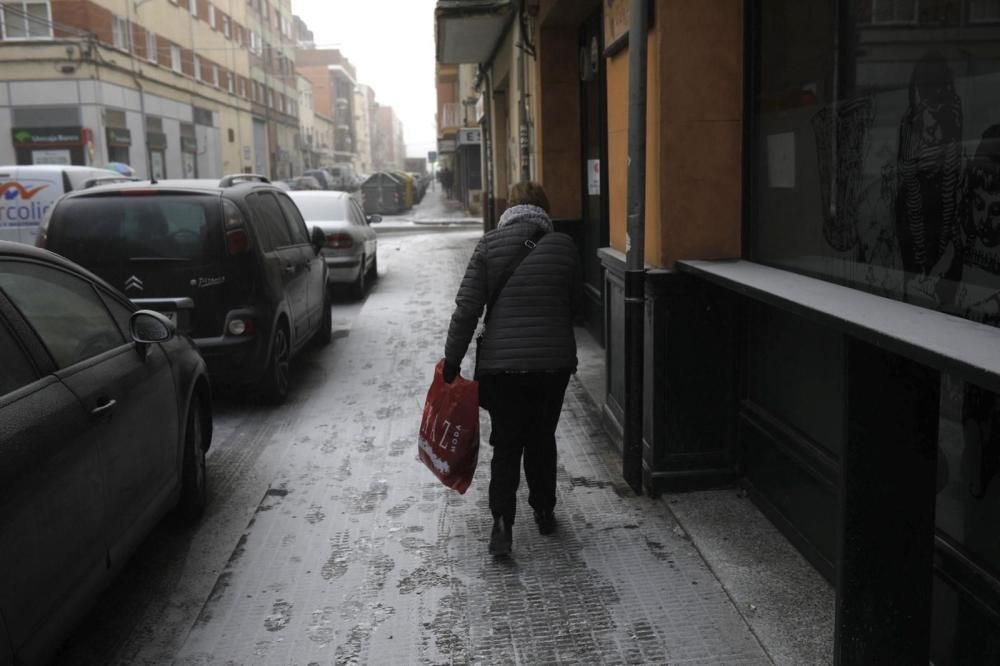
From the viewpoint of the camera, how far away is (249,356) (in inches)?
272

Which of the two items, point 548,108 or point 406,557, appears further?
point 548,108

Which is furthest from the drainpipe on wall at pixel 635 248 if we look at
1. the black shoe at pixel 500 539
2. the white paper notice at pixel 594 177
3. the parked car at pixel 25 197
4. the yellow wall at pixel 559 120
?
the parked car at pixel 25 197

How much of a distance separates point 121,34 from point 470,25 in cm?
2742

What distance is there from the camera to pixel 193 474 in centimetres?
493

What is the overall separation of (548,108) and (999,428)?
800cm

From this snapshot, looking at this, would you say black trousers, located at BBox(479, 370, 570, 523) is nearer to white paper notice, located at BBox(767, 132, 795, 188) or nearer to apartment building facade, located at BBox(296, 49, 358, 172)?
white paper notice, located at BBox(767, 132, 795, 188)

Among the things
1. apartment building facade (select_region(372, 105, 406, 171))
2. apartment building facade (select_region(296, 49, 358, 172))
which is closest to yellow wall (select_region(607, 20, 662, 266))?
apartment building facade (select_region(296, 49, 358, 172))

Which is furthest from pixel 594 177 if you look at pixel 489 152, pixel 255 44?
pixel 255 44

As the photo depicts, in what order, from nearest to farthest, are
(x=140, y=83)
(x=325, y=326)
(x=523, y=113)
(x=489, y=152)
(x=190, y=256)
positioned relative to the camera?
(x=190, y=256), (x=325, y=326), (x=523, y=113), (x=489, y=152), (x=140, y=83)

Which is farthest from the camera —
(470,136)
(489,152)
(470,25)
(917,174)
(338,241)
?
(470,136)

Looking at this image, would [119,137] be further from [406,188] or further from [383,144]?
[383,144]

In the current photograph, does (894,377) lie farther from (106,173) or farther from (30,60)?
(30,60)

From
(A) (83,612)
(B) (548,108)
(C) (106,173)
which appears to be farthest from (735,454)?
(C) (106,173)

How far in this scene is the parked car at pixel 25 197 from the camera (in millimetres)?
14203
